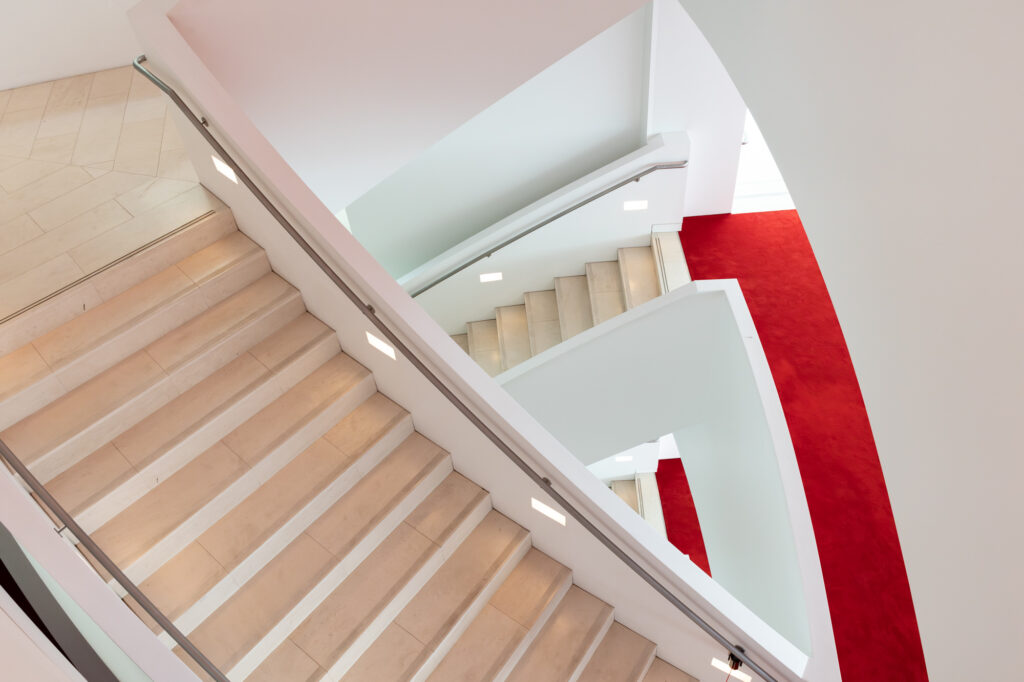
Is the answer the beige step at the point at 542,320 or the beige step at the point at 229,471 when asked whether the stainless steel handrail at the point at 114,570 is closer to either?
the beige step at the point at 229,471

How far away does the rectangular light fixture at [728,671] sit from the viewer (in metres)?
4.12

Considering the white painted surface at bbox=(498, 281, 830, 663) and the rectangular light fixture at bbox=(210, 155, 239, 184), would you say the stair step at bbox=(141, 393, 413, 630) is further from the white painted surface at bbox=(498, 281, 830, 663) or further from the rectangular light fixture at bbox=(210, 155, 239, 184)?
the white painted surface at bbox=(498, 281, 830, 663)

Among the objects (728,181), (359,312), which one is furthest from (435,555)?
(728,181)

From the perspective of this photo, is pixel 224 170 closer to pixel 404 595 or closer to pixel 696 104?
pixel 404 595

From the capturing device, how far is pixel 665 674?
14.4 ft

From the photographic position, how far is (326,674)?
3.70m

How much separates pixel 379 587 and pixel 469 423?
0.92 metres

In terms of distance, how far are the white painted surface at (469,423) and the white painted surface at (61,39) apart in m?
1.86

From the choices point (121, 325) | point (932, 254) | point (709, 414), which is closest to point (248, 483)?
point (121, 325)

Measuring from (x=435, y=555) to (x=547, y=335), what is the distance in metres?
4.90

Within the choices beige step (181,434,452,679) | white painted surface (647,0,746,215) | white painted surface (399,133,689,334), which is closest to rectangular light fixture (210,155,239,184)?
beige step (181,434,452,679)

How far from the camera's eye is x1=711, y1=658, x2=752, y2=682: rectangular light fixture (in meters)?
4.12

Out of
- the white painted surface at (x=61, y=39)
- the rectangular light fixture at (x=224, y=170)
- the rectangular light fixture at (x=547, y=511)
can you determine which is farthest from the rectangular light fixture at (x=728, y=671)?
the white painted surface at (x=61, y=39)

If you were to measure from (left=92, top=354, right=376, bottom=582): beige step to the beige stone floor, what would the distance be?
1.17 meters
